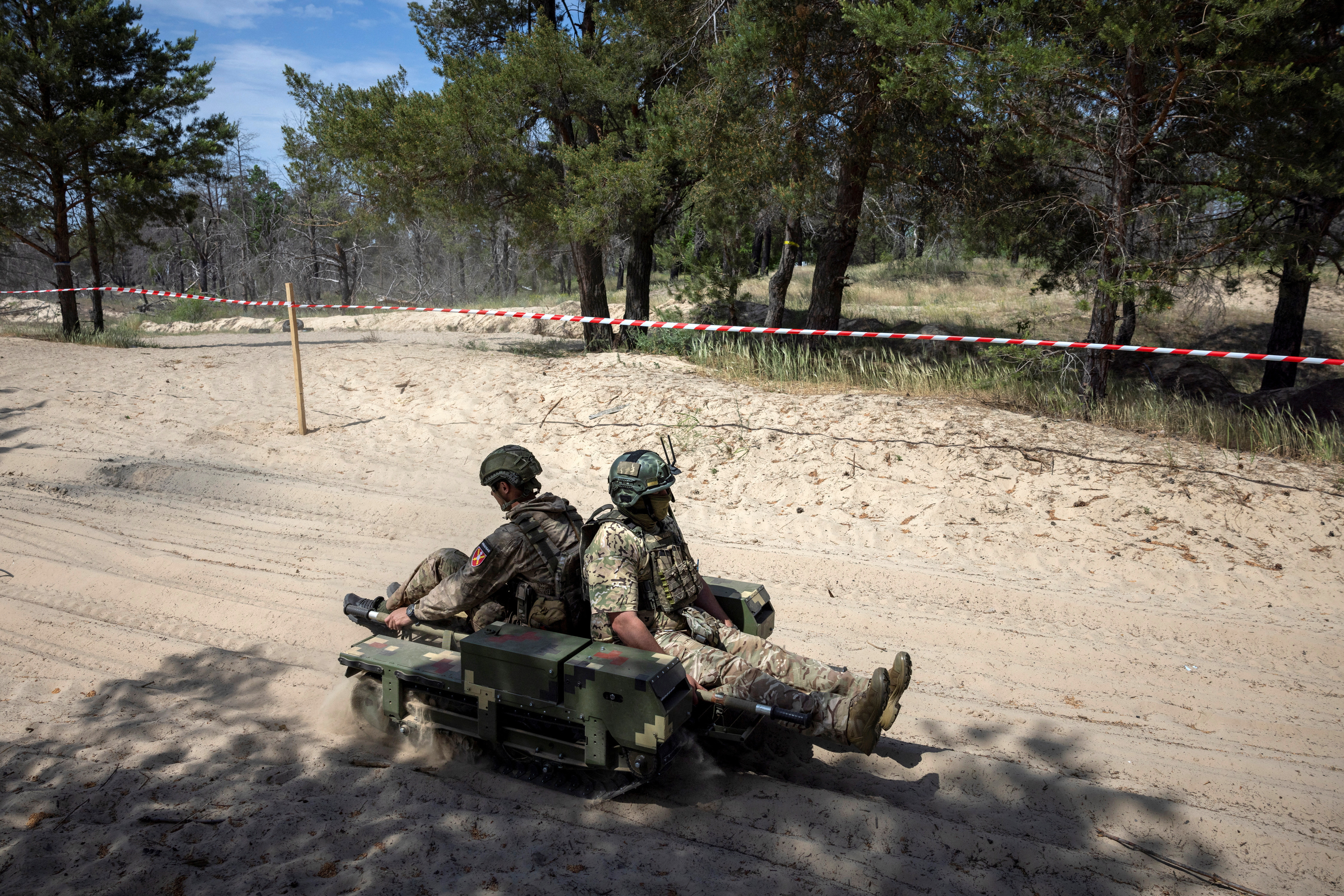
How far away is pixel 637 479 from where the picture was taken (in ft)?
13.4

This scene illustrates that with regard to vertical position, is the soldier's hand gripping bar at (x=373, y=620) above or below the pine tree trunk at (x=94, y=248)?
below

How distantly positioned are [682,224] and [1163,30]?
376 inches

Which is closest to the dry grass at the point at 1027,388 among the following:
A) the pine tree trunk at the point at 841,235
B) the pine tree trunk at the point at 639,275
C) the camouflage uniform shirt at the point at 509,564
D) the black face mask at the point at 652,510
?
the pine tree trunk at the point at 841,235

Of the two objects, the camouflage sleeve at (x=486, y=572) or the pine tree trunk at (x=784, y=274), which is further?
the pine tree trunk at (x=784, y=274)

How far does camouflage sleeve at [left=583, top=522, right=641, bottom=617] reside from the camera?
402cm

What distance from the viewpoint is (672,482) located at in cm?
405

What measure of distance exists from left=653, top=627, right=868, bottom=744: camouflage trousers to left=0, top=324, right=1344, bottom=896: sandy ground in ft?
1.55

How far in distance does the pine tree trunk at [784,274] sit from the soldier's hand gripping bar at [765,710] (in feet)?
43.8

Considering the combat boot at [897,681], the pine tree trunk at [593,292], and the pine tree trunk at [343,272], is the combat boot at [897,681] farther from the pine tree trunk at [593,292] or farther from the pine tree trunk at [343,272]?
the pine tree trunk at [343,272]

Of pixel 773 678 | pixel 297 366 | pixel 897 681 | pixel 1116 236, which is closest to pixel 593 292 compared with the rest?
pixel 297 366

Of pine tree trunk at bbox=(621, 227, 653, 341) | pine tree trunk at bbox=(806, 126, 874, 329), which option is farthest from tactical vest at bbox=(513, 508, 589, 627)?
pine tree trunk at bbox=(621, 227, 653, 341)

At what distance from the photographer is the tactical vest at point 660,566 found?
4.16 metres

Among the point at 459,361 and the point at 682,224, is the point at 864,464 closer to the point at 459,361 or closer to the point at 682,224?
the point at 459,361

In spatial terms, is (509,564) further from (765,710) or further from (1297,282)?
(1297,282)
